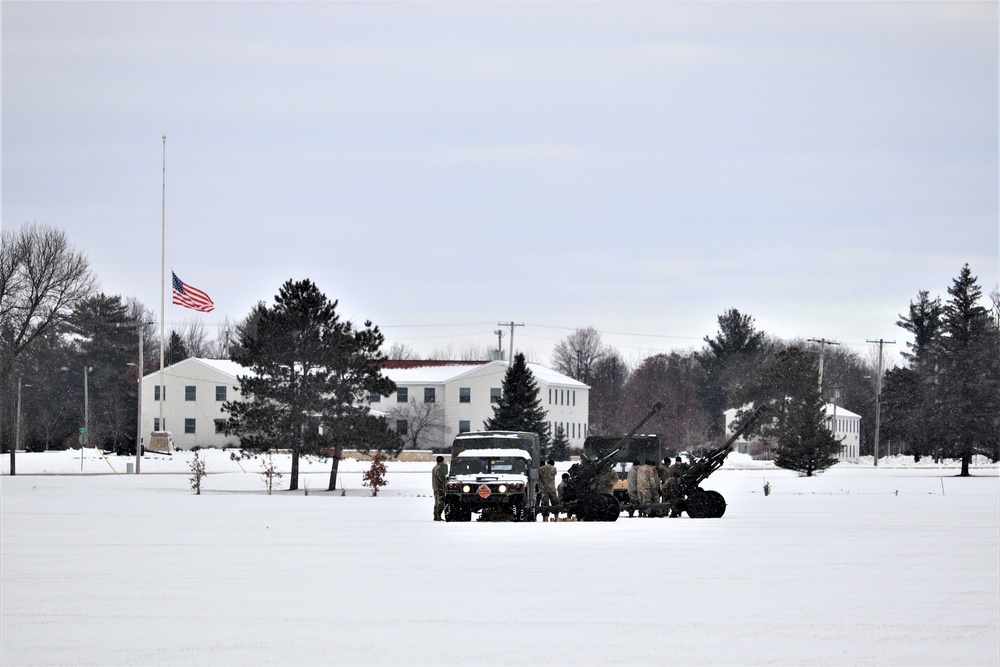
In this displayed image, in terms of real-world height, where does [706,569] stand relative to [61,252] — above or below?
below

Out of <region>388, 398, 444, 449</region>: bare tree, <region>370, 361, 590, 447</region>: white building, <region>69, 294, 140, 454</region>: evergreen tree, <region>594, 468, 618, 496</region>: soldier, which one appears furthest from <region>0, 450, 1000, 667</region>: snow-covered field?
<region>69, 294, 140, 454</region>: evergreen tree

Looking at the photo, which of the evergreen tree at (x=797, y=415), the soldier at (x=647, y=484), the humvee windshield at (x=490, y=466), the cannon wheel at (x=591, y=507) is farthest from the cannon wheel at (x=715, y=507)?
the evergreen tree at (x=797, y=415)

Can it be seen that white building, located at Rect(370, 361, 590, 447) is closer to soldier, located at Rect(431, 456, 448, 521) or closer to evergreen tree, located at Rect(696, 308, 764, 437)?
evergreen tree, located at Rect(696, 308, 764, 437)

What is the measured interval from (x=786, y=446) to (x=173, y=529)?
54140mm

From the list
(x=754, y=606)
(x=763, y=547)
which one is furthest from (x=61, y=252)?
(x=754, y=606)

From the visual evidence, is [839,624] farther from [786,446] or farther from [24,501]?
[786,446]

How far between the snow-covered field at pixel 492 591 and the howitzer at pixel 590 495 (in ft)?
2.01

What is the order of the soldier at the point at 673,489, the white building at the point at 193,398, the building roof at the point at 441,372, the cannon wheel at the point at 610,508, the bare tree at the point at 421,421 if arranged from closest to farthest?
the cannon wheel at the point at 610,508, the soldier at the point at 673,489, the white building at the point at 193,398, the bare tree at the point at 421,421, the building roof at the point at 441,372

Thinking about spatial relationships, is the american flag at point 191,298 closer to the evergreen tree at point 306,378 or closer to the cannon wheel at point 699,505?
the evergreen tree at point 306,378

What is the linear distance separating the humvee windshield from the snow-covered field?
1.66 metres

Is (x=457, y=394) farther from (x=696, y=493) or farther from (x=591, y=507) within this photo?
(x=591, y=507)

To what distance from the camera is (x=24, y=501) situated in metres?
42.0

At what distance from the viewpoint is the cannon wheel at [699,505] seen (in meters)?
35.1

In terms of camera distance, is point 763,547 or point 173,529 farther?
point 173,529
